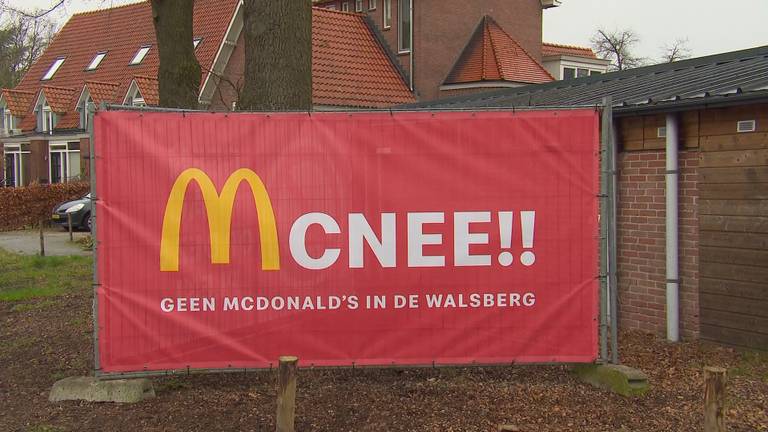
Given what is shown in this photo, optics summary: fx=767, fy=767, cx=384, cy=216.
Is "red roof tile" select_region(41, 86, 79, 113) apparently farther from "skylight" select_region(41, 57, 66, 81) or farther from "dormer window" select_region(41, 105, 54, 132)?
"skylight" select_region(41, 57, 66, 81)

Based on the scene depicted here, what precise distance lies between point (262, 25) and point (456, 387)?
165 inches

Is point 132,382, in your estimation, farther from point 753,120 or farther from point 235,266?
point 753,120

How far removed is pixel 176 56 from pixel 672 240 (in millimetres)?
7067

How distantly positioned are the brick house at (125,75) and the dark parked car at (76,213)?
476cm

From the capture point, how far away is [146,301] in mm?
5461

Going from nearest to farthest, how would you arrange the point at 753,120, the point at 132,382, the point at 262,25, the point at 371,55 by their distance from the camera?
the point at 132,382 < the point at 753,120 < the point at 262,25 < the point at 371,55

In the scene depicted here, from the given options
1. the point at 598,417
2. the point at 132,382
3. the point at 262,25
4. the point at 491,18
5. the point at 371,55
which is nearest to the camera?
the point at 598,417

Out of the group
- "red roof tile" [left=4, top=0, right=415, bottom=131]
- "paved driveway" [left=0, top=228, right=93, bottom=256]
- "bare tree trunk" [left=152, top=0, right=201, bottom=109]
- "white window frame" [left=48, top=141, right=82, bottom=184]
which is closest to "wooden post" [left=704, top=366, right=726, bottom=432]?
"bare tree trunk" [left=152, top=0, right=201, bottom=109]

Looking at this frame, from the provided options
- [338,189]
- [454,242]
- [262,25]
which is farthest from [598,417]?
[262,25]

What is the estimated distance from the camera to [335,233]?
18.1 ft

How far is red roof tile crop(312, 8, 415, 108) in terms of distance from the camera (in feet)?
88.5

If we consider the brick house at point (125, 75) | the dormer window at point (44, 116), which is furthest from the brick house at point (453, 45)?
the dormer window at point (44, 116)

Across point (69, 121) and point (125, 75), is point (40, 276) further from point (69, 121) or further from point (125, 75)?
point (69, 121)

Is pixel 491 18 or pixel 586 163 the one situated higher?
pixel 491 18
